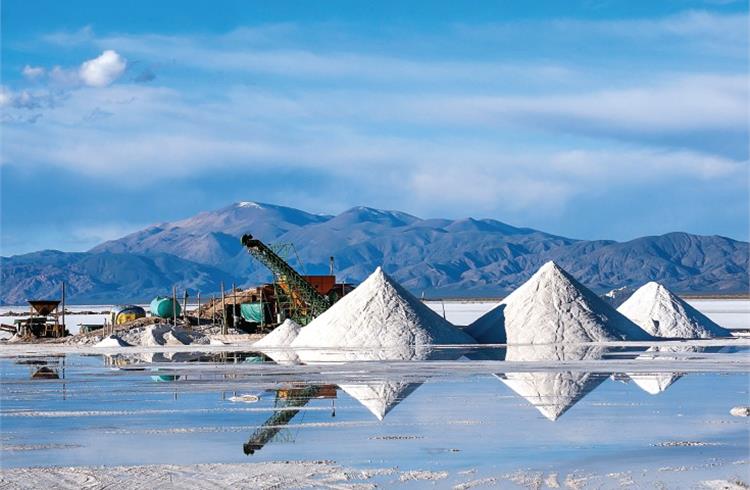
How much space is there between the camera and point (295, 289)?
144 feet

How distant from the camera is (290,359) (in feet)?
92.9

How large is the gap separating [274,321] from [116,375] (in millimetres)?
23191

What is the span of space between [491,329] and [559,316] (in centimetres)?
202

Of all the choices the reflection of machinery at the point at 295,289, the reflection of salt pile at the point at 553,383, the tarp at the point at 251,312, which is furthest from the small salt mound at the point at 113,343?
the reflection of salt pile at the point at 553,383

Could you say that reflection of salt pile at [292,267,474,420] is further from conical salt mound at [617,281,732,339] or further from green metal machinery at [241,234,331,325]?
conical salt mound at [617,281,732,339]

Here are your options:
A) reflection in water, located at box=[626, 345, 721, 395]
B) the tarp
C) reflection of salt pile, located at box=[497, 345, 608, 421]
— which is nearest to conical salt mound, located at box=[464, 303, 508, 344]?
reflection in water, located at box=[626, 345, 721, 395]

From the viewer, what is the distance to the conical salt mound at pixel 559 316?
33531 millimetres

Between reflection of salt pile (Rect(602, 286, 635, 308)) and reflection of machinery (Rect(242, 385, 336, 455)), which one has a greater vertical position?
reflection of salt pile (Rect(602, 286, 635, 308))

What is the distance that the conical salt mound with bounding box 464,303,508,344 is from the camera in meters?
34.4

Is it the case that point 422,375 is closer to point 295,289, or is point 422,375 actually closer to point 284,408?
point 284,408

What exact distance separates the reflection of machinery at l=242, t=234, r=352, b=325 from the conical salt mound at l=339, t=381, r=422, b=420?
23.2m

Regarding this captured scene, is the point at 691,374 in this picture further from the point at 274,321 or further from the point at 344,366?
the point at 274,321

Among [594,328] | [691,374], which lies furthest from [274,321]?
[691,374]

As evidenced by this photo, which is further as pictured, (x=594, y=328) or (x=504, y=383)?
(x=594, y=328)
